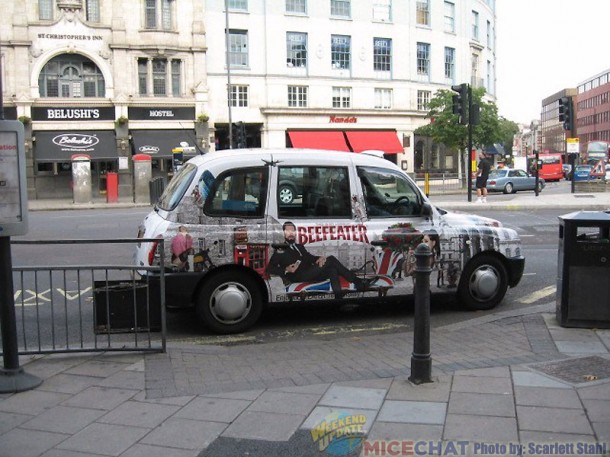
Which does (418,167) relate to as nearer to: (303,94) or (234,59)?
(303,94)

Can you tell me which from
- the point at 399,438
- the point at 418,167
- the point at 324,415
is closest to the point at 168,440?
the point at 324,415

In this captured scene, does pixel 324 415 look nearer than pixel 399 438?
No

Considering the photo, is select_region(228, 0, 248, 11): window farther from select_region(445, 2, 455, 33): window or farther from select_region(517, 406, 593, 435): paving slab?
select_region(517, 406, 593, 435): paving slab

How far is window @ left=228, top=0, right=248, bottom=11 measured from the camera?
4056 cm

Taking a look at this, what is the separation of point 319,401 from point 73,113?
3587 centimetres

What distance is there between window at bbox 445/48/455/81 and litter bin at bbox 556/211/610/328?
43.9 m

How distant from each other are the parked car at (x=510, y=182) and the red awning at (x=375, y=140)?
7220 mm

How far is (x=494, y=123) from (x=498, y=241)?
35884 mm

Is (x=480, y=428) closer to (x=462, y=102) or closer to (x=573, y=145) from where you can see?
(x=462, y=102)

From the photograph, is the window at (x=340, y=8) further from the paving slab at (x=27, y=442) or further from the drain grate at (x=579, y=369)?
the paving slab at (x=27, y=442)

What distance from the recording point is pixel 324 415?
4258 mm

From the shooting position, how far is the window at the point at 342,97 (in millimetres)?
43097

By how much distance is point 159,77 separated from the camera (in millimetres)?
38656

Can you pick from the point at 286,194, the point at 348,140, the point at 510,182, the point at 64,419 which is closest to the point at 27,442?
the point at 64,419
